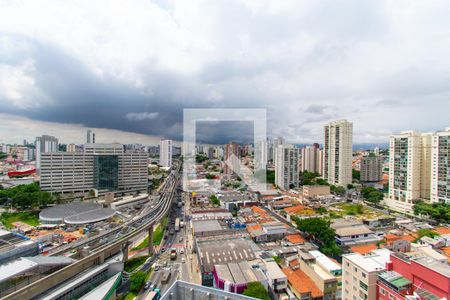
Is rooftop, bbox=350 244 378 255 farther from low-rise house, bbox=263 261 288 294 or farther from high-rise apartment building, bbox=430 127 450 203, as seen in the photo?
high-rise apartment building, bbox=430 127 450 203

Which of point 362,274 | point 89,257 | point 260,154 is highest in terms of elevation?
point 260,154

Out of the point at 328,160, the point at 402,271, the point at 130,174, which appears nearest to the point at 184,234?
the point at 402,271

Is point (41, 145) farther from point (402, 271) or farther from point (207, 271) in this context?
point (402, 271)

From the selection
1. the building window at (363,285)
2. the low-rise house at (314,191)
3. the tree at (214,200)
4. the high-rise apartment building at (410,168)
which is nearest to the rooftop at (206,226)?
the tree at (214,200)

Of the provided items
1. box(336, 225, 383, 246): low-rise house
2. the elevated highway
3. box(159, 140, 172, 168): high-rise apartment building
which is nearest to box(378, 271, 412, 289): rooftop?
box(336, 225, 383, 246): low-rise house

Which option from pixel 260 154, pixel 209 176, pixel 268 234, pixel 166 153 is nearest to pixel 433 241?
pixel 268 234

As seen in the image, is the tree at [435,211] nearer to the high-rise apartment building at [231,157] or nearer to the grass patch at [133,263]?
the high-rise apartment building at [231,157]

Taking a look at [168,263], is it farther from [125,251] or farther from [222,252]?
[222,252]

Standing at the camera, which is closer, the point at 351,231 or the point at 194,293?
the point at 194,293
